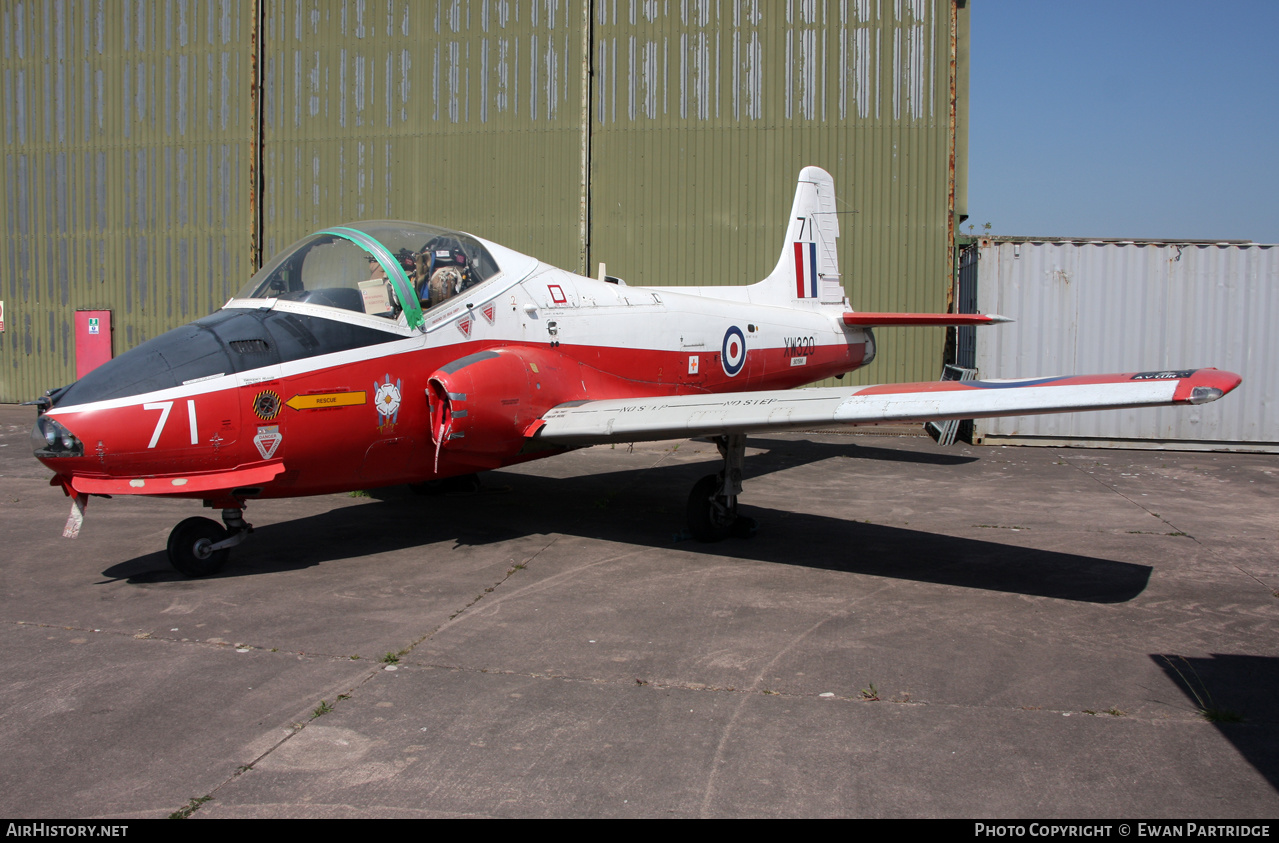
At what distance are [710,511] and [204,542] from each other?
12.8 feet

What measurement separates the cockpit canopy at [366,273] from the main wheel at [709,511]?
266cm

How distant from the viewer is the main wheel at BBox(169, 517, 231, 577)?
5.94 metres

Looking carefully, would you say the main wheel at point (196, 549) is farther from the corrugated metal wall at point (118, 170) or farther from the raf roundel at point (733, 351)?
the corrugated metal wall at point (118, 170)

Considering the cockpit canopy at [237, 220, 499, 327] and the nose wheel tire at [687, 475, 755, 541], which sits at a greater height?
the cockpit canopy at [237, 220, 499, 327]

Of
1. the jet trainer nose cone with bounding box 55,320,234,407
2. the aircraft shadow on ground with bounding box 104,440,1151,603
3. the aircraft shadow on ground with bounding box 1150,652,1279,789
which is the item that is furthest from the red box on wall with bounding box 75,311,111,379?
the aircraft shadow on ground with bounding box 1150,652,1279,789

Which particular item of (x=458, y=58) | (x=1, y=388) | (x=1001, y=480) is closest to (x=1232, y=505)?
(x=1001, y=480)

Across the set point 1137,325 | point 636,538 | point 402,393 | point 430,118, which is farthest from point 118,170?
point 1137,325

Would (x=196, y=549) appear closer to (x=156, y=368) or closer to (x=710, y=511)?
(x=156, y=368)

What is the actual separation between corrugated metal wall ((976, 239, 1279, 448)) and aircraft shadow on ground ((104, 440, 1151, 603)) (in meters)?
6.20

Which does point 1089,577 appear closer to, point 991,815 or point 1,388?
point 991,815

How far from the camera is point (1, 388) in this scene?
1791cm

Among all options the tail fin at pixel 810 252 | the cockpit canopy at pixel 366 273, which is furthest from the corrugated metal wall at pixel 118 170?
the cockpit canopy at pixel 366 273

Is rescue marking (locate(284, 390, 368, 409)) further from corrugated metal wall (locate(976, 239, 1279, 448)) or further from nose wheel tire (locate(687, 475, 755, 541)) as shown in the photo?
corrugated metal wall (locate(976, 239, 1279, 448))

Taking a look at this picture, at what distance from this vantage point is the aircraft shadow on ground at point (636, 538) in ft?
20.3
